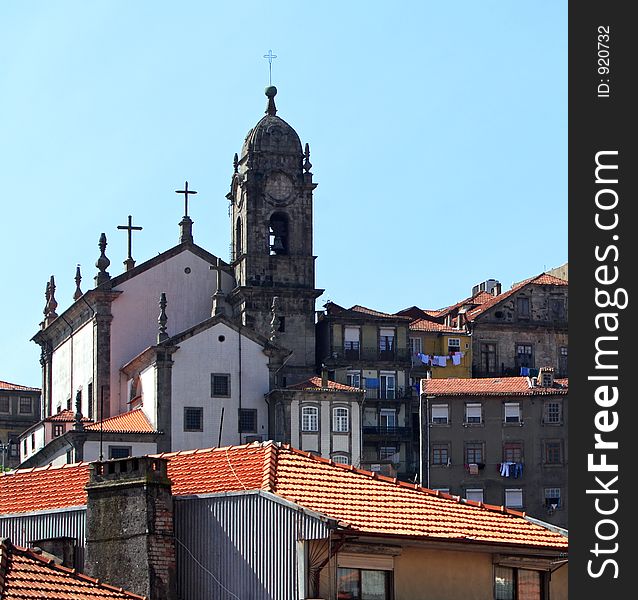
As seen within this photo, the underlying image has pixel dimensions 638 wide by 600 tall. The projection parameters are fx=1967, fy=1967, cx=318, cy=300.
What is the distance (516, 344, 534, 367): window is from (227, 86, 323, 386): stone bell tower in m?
19.9

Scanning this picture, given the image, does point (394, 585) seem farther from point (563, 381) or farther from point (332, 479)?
point (563, 381)

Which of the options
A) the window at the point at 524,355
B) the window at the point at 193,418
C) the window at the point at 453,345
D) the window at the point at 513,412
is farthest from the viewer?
the window at the point at 453,345

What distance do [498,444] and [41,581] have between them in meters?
84.4

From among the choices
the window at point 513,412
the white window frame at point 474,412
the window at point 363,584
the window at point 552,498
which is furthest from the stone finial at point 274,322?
the window at point 363,584

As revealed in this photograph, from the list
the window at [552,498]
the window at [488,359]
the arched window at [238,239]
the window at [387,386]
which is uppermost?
the arched window at [238,239]

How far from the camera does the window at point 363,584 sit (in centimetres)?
3206

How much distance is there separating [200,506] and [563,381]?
87906 millimetres

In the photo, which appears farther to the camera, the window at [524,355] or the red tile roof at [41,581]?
the window at [524,355]

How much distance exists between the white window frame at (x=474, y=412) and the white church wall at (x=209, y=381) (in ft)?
60.3

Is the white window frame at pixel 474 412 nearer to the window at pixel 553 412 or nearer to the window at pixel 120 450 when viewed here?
the window at pixel 553 412

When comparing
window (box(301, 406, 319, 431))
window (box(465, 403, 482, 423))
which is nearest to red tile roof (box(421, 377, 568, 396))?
window (box(465, 403, 482, 423))

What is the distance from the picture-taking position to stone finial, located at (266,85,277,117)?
380ft

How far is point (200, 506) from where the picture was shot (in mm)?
33625

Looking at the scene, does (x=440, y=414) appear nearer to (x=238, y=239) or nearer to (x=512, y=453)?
(x=512, y=453)
